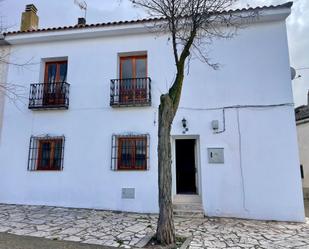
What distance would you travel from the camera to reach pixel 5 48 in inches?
407

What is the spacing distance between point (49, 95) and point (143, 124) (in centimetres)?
393

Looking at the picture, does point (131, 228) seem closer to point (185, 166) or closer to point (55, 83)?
point (185, 166)

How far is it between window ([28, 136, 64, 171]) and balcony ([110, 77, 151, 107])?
2603mm

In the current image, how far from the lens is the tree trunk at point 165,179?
5.23 meters

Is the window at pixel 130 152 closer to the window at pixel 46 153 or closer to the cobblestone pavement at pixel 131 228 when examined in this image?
the cobblestone pavement at pixel 131 228

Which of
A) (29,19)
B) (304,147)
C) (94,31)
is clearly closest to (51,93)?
(94,31)

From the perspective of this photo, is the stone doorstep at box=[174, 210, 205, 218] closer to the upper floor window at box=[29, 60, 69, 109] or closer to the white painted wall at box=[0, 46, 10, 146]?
the upper floor window at box=[29, 60, 69, 109]

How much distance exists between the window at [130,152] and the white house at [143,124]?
0.04 meters

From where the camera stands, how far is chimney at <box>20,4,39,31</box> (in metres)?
10.9

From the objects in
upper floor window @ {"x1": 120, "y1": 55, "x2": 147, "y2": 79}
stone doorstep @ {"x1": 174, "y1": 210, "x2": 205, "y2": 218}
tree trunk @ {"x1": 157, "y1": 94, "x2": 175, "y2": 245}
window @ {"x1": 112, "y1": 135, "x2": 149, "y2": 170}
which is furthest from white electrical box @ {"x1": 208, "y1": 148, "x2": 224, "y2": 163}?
upper floor window @ {"x1": 120, "y1": 55, "x2": 147, "y2": 79}

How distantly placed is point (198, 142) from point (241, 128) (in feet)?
4.99

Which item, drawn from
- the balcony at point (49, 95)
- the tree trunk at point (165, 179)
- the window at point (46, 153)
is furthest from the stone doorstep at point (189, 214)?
the balcony at point (49, 95)

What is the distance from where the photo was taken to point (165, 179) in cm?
543

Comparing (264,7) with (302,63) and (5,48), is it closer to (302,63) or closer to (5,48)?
(302,63)
